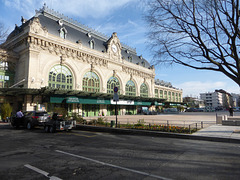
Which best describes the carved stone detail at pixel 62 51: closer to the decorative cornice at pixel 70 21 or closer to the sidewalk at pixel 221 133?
the decorative cornice at pixel 70 21

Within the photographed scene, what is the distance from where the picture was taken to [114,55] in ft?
133

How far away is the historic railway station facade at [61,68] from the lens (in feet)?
81.8

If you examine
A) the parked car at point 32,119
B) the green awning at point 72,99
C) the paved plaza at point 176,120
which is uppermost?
the green awning at point 72,99

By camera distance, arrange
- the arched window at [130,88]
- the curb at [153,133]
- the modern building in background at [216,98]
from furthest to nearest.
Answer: the modern building in background at [216,98] → the arched window at [130,88] → the curb at [153,133]

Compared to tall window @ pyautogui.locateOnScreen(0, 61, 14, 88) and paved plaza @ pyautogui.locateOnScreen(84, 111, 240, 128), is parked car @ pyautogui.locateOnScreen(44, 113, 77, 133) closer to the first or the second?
paved plaza @ pyautogui.locateOnScreen(84, 111, 240, 128)

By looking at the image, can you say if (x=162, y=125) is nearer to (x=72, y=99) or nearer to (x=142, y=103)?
(x=72, y=99)

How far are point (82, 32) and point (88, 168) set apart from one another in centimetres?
3696

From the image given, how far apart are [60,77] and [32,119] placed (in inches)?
609

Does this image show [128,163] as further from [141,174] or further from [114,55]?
[114,55]

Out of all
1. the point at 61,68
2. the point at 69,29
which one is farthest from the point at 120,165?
the point at 69,29

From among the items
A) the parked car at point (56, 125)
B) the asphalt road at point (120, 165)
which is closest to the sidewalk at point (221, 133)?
the asphalt road at point (120, 165)

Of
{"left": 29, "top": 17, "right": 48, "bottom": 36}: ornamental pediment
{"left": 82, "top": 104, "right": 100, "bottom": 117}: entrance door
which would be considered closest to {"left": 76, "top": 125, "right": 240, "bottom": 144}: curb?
{"left": 82, "top": 104, "right": 100, "bottom": 117}: entrance door

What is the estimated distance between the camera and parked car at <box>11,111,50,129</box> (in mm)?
14516

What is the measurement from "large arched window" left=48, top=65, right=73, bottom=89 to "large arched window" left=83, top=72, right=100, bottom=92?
3421mm
